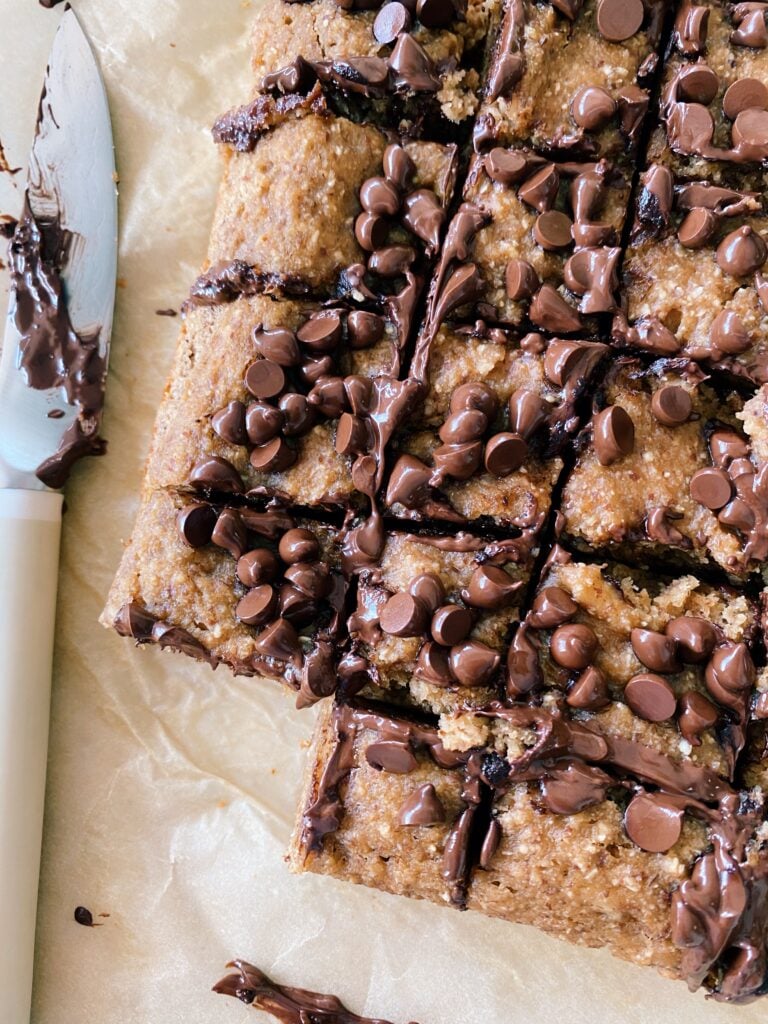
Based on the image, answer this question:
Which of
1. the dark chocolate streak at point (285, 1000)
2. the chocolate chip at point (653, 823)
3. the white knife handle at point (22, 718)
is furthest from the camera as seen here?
the dark chocolate streak at point (285, 1000)

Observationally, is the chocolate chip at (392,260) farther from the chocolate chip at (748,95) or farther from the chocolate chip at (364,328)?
the chocolate chip at (748,95)

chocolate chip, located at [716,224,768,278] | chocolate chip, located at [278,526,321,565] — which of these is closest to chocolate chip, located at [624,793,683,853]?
chocolate chip, located at [278,526,321,565]

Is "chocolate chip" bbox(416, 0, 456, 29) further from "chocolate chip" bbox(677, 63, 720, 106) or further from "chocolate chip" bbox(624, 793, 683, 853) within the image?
"chocolate chip" bbox(624, 793, 683, 853)

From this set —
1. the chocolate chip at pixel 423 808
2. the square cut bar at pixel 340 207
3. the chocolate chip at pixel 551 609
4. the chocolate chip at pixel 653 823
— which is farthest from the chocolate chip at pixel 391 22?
the chocolate chip at pixel 653 823

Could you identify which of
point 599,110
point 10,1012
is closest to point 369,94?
point 599,110

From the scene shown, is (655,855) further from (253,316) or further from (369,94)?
(369,94)

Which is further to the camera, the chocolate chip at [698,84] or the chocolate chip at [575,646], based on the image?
the chocolate chip at [698,84]
